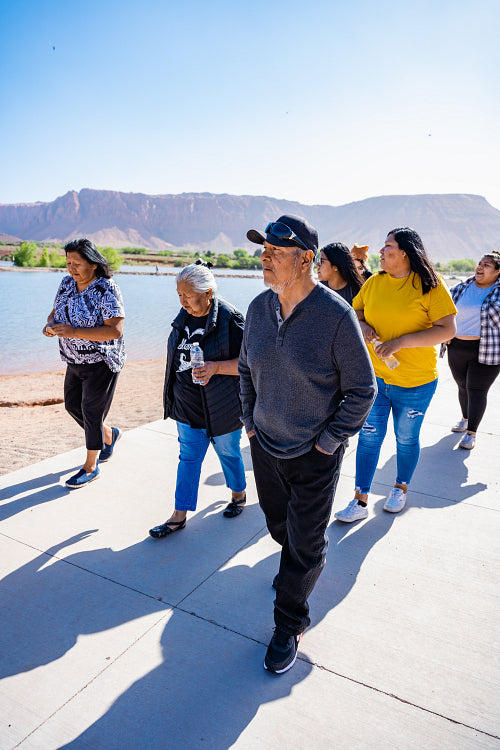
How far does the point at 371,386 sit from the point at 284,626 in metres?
1.14

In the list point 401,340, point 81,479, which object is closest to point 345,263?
point 401,340

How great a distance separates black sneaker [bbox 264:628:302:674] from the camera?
2041 mm

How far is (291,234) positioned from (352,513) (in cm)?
221

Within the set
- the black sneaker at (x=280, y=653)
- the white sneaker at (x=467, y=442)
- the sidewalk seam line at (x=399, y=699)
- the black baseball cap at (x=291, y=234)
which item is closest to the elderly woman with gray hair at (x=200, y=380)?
the black baseball cap at (x=291, y=234)

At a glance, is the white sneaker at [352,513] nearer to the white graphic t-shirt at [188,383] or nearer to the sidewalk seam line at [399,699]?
the white graphic t-shirt at [188,383]

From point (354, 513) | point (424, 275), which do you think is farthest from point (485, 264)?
point (354, 513)

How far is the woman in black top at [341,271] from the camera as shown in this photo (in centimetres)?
397

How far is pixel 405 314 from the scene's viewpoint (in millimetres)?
2994

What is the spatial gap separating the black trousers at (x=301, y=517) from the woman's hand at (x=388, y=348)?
108 cm

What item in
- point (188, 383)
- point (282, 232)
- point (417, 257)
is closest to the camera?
point (282, 232)

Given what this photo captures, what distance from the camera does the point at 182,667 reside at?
2.07 metres

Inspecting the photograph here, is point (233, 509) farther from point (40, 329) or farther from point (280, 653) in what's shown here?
point (40, 329)

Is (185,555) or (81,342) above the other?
(81,342)

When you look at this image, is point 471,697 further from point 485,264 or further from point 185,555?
point 485,264
